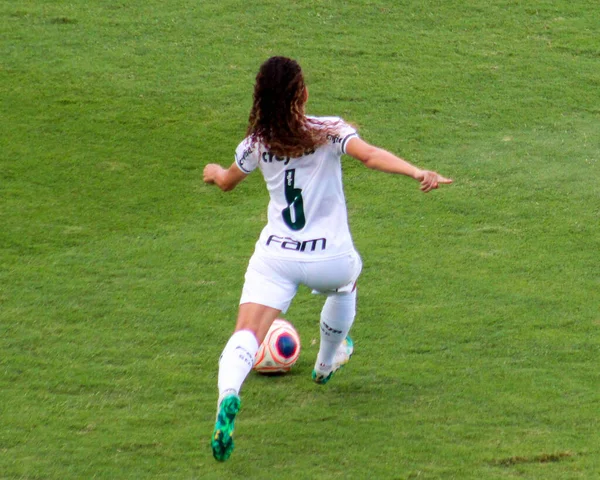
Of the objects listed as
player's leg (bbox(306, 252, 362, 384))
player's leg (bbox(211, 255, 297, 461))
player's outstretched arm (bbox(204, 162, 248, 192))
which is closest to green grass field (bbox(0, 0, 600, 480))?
player's leg (bbox(306, 252, 362, 384))

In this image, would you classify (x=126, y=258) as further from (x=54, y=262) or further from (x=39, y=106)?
(x=39, y=106)

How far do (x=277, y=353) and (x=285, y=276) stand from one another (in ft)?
2.69

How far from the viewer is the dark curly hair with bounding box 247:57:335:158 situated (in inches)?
167

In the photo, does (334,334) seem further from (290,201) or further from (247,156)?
(247,156)

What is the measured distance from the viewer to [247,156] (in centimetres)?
444

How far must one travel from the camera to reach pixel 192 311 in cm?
584

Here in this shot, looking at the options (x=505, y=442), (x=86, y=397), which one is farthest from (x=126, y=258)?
(x=505, y=442)

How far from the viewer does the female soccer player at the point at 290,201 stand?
423 cm

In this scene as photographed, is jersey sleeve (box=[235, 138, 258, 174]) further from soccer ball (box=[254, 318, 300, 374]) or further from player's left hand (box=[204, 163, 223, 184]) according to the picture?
soccer ball (box=[254, 318, 300, 374])

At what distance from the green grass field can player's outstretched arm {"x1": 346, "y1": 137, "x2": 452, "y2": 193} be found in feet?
3.87

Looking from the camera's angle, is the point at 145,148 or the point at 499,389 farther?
the point at 145,148

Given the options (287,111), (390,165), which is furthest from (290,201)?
(390,165)

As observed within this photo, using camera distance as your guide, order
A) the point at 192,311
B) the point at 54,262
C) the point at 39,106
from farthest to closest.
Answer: the point at 39,106 → the point at 54,262 → the point at 192,311

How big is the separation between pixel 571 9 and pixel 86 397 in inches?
306
